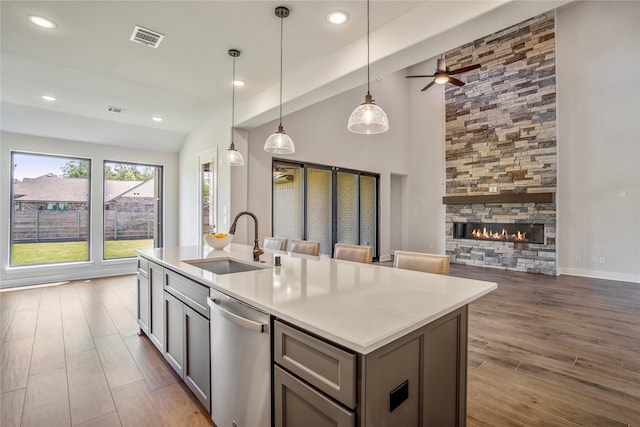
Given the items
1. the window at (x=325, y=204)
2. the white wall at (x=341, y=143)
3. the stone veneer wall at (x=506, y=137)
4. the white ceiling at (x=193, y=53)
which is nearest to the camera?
the white ceiling at (x=193, y=53)

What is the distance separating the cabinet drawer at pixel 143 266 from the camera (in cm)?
282

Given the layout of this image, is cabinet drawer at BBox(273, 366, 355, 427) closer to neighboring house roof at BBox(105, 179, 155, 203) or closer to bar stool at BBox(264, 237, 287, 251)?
bar stool at BBox(264, 237, 287, 251)

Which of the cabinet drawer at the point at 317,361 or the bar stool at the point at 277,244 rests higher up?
the bar stool at the point at 277,244

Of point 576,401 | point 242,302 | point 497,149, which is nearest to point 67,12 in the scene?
point 242,302

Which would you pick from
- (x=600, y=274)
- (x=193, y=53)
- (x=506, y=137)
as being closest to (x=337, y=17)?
(x=193, y=53)

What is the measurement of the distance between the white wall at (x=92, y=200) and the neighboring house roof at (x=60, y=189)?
167mm

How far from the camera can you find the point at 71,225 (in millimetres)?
5668

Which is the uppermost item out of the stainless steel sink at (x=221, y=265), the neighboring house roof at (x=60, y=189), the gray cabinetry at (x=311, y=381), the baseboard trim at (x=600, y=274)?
the neighboring house roof at (x=60, y=189)

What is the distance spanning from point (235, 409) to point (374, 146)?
21.9ft

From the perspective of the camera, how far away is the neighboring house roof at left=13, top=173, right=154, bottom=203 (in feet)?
17.1

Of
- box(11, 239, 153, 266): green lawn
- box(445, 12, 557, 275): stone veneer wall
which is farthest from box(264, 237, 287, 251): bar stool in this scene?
box(445, 12, 557, 275): stone veneer wall

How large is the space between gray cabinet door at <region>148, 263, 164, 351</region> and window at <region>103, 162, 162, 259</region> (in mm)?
4173

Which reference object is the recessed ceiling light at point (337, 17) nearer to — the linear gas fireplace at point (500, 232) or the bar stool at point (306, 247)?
the bar stool at point (306, 247)

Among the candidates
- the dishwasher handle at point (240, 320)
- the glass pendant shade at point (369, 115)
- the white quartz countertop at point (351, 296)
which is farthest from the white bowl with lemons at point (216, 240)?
the glass pendant shade at point (369, 115)
